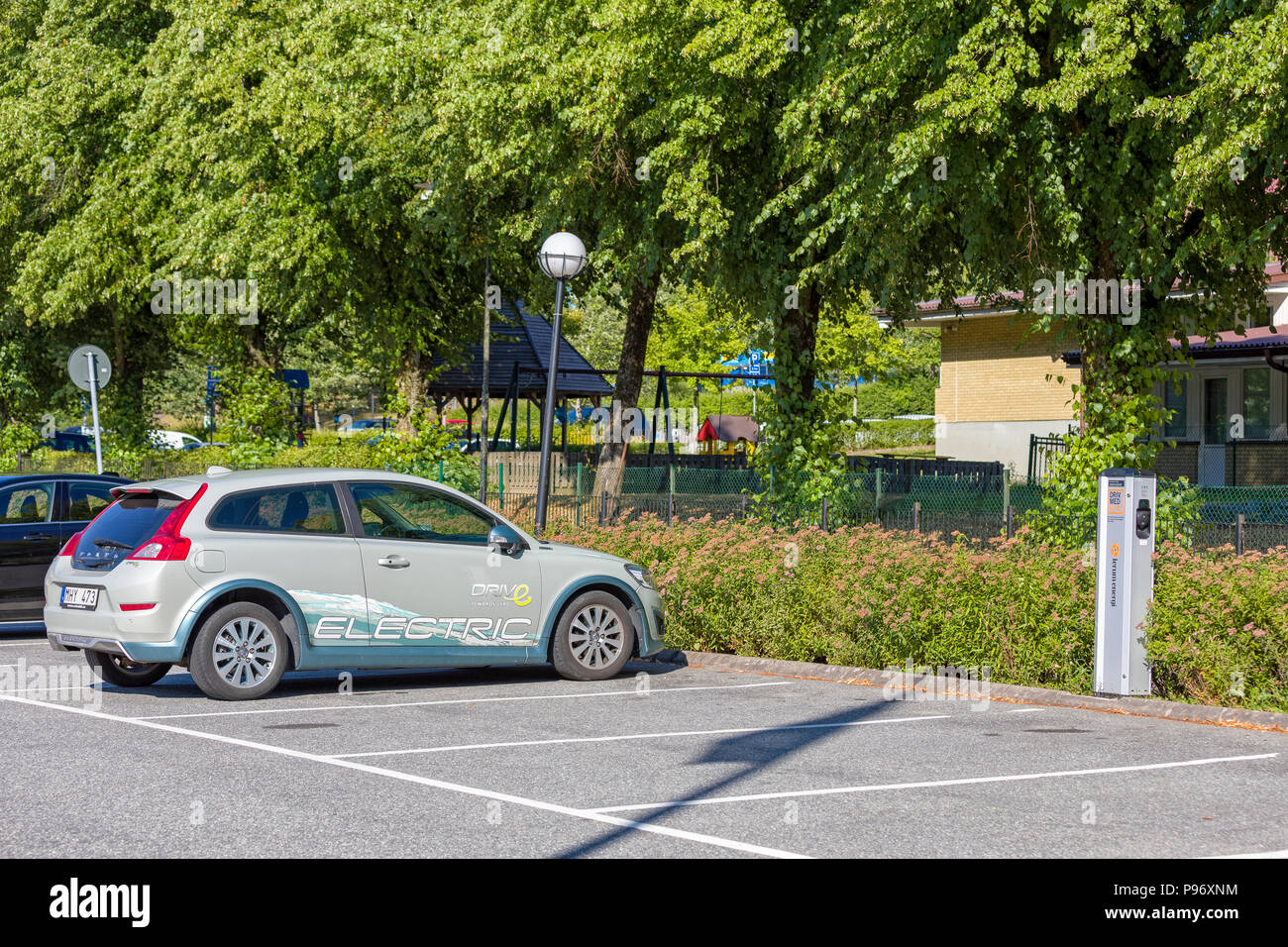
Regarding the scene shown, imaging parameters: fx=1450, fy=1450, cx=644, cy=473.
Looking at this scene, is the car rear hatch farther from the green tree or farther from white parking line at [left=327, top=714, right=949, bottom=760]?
the green tree

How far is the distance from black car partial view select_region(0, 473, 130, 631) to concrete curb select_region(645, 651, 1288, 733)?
6.11 m

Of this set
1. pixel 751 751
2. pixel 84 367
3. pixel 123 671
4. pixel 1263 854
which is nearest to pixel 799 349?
pixel 84 367

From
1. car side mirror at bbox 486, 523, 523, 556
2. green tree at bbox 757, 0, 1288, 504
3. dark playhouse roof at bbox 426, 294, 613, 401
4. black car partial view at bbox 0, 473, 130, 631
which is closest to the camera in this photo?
car side mirror at bbox 486, 523, 523, 556

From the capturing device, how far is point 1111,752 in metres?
8.69

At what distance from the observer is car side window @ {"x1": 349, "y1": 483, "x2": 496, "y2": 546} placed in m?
11.2

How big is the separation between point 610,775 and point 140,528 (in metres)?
4.54

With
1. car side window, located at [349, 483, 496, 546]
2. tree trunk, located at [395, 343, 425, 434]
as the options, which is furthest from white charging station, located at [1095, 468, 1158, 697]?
tree trunk, located at [395, 343, 425, 434]

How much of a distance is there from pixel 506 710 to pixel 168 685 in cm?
301

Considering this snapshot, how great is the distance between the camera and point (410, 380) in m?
28.3

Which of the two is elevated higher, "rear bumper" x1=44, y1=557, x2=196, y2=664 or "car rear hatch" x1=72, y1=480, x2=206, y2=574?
"car rear hatch" x1=72, y1=480, x2=206, y2=574
